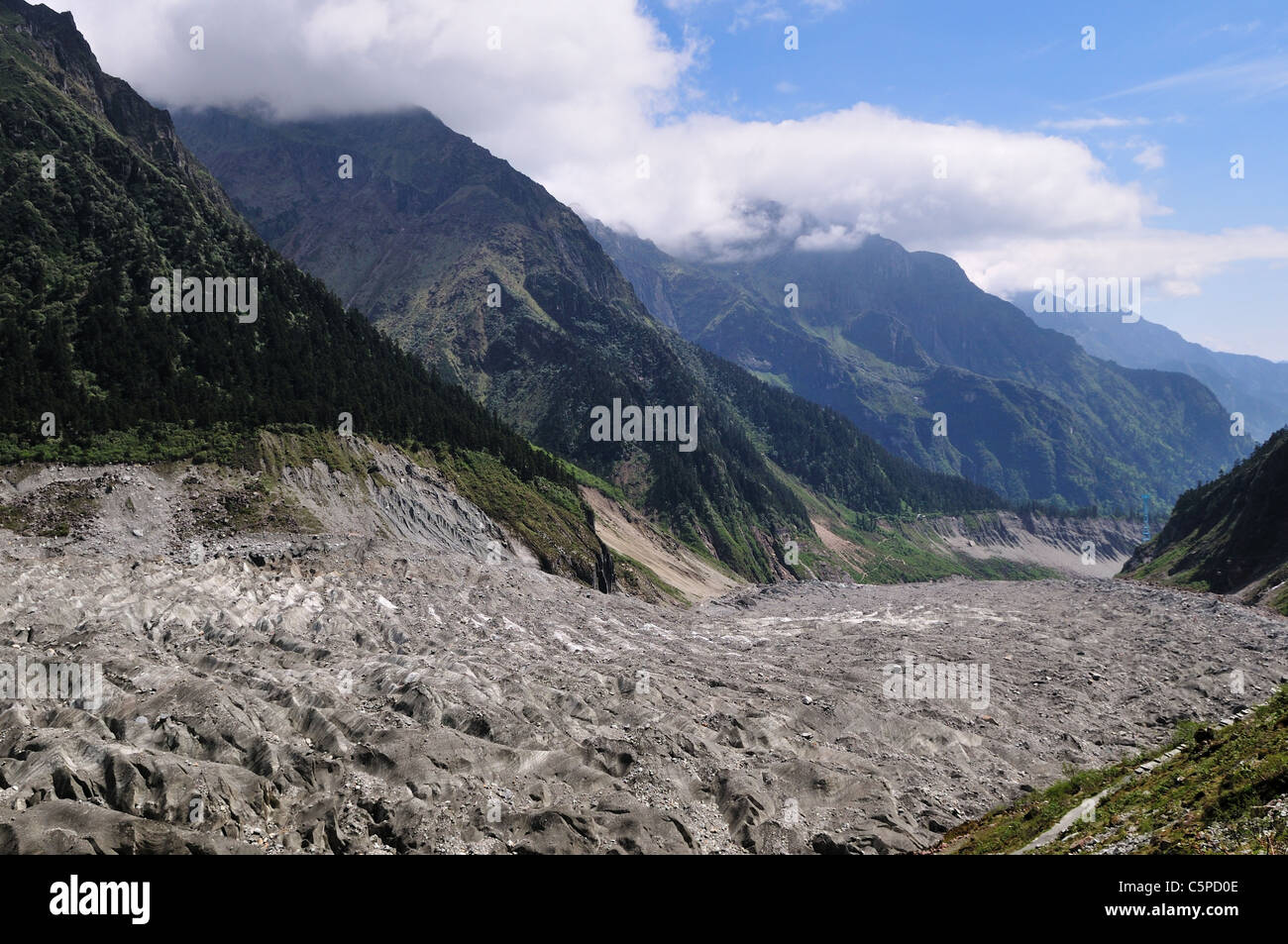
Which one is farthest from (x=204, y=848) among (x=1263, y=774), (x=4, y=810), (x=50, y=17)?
(x=50, y=17)

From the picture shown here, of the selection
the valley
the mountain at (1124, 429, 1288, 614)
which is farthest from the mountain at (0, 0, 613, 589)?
the mountain at (1124, 429, 1288, 614)

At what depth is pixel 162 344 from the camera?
353 ft

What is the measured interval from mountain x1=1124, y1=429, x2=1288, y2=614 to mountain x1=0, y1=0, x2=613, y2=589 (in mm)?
112028

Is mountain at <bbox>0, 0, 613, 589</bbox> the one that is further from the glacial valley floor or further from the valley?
the glacial valley floor

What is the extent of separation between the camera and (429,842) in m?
→ 33.7

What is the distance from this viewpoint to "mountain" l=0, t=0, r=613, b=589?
9194 centimetres

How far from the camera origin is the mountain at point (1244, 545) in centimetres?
13975

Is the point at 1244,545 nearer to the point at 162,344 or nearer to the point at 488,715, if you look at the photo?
the point at 488,715

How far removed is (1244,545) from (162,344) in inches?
7335

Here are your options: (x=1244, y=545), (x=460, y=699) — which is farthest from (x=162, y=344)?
(x=1244, y=545)

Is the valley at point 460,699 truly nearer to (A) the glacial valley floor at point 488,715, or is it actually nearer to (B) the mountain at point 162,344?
(A) the glacial valley floor at point 488,715
